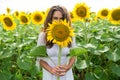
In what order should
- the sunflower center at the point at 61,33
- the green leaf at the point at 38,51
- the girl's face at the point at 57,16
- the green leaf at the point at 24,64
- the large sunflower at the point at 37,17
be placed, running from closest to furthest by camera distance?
the sunflower center at the point at 61,33
the green leaf at the point at 38,51
the girl's face at the point at 57,16
the green leaf at the point at 24,64
the large sunflower at the point at 37,17

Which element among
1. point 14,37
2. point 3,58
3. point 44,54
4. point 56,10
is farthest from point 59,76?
point 14,37

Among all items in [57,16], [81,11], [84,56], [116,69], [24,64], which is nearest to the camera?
[57,16]

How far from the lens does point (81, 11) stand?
3850 mm

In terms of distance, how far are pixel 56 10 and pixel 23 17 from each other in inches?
62.7

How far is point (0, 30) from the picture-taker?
13.9 ft

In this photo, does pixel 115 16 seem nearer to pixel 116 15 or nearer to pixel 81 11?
pixel 116 15

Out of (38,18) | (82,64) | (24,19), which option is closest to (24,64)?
(82,64)

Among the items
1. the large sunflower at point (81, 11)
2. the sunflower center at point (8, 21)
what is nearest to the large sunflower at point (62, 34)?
the large sunflower at point (81, 11)

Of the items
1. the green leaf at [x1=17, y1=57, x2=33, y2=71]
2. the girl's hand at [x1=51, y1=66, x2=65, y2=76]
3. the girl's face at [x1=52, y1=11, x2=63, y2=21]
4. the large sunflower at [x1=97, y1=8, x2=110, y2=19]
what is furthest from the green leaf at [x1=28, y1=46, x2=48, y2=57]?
the large sunflower at [x1=97, y1=8, x2=110, y2=19]

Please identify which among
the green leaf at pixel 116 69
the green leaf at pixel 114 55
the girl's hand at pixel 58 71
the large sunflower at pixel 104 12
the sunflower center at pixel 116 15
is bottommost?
the green leaf at pixel 116 69

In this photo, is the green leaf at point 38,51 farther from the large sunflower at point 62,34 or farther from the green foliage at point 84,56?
the green foliage at point 84,56

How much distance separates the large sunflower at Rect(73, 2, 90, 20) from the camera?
3.82m

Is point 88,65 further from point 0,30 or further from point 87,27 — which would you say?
point 0,30

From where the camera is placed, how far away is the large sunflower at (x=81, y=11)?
3816 millimetres
